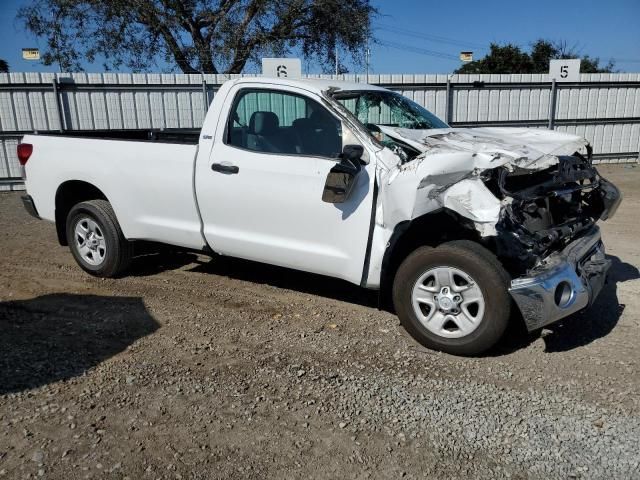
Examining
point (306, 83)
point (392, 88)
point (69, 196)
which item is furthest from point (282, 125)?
point (392, 88)

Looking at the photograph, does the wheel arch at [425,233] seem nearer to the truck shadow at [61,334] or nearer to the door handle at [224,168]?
the door handle at [224,168]

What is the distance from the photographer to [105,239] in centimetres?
570

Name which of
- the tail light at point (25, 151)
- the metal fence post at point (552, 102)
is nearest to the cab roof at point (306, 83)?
the tail light at point (25, 151)

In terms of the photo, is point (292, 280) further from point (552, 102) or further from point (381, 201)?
point (552, 102)

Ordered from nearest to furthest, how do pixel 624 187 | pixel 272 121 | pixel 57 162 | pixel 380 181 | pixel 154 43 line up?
pixel 380 181 < pixel 272 121 < pixel 57 162 < pixel 624 187 < pixel 154 43

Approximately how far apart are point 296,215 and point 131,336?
159 centimetres

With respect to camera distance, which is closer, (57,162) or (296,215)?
(296,215)

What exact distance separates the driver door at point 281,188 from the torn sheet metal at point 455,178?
0.98 ft

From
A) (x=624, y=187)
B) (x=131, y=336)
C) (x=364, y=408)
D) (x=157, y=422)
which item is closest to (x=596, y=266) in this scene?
(x=364, y=408)

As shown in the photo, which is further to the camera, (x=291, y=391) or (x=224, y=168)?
(x=224, y=168)

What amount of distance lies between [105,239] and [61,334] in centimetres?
147

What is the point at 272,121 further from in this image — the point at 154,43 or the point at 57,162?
the point at 154,43

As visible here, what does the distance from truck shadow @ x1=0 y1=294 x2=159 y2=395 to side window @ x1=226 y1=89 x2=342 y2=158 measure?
174 centimetres

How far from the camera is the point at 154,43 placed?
20.3 meters
